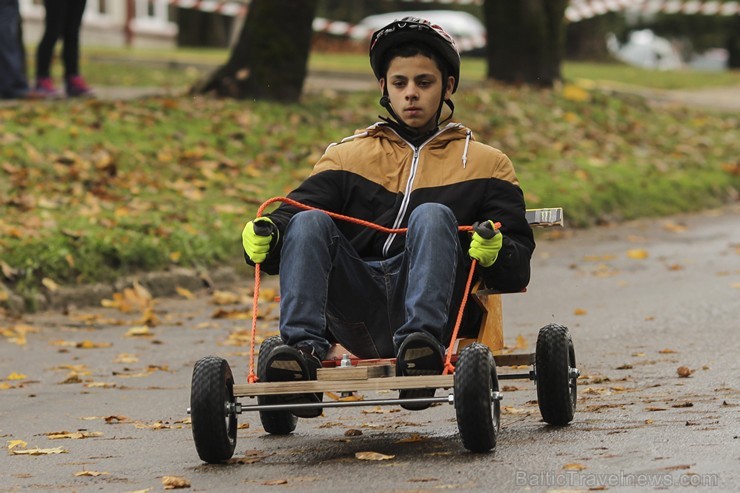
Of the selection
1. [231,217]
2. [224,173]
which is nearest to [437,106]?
[231,217]

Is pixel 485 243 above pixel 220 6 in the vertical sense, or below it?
below

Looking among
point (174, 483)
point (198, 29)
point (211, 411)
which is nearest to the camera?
point (174, 483)

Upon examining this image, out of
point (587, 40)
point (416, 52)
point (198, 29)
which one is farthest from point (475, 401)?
point (587, 40)

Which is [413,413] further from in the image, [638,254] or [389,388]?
[638,254]

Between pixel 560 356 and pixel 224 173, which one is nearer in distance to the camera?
pixel 560 356

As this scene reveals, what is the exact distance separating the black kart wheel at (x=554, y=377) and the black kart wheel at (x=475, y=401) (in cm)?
60

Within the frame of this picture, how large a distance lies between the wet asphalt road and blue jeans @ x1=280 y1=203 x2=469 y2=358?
0.43 m

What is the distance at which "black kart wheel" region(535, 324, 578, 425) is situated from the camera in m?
5.72

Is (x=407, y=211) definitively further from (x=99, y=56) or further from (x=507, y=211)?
(x=99, y=56)

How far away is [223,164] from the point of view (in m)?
13.6

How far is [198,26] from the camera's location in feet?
131

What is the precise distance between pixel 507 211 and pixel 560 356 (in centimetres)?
57

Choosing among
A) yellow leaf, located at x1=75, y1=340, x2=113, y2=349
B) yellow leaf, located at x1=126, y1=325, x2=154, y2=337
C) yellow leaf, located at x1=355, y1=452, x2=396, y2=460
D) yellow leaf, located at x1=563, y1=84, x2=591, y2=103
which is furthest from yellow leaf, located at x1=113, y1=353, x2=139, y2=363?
yellow leaf, located at x1=563, y1=84, x2=591, y2=103

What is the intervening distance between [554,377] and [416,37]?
143cm
